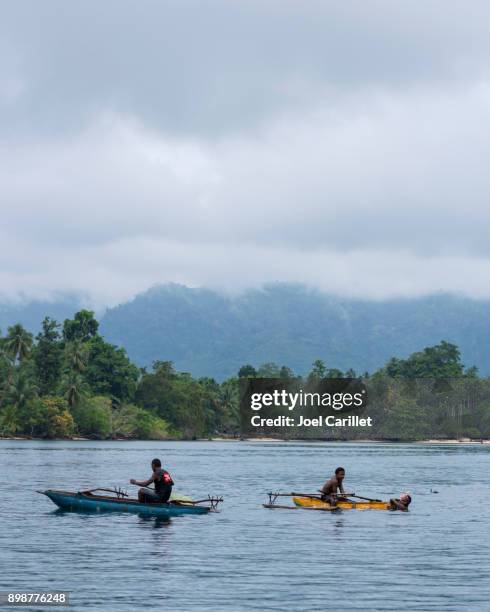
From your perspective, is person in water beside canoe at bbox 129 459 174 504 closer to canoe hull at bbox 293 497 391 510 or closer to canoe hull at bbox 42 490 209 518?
canoe hull at bbox 42 490 209 518

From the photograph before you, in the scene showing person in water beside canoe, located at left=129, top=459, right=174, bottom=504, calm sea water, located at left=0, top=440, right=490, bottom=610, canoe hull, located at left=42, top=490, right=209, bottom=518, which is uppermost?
person in water beside canoe, located at left=129, top=459, right=174, bottom=504

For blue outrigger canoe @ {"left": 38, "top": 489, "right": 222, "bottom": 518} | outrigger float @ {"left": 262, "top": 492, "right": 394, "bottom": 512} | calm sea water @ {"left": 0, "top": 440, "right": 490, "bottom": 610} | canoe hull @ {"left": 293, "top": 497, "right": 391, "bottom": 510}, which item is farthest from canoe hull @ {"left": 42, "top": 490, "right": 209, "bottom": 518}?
canoe hull @ {"left": 293, "top": 497, "right": 391, "bottom": 510}

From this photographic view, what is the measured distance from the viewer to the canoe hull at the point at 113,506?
195ft

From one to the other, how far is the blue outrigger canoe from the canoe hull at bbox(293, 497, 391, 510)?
6477 mm

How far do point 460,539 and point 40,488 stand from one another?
128ft

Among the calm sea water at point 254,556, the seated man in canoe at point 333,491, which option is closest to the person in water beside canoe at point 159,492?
the calm sea water at point 254,556

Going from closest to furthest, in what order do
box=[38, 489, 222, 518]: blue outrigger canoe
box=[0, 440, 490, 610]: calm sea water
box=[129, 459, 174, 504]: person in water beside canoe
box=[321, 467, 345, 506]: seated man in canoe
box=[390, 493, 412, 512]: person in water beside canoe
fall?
1. box=[0, 440, 490, 610]: calm sea water
2. box=[129, 459, 174, 504]: person in water beside canoe
3. box=[38, 489, 222, 518]: blue outrigger canoe
4. box=[321, 467, 345, 506]: seated man in canoe
5. box=[390, 493, 412, 512]: person in water beside canoe

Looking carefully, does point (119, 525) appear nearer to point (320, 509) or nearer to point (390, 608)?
point (320, 509)

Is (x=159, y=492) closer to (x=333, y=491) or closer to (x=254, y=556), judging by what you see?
(x=333, y=491)

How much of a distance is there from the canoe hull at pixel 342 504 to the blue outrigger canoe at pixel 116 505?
648 cm

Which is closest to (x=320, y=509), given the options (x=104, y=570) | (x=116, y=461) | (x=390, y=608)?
(x=104, y=570)

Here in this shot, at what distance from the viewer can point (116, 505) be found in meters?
60.0

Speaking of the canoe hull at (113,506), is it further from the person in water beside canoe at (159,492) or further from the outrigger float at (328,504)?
the outrigger float at (328,504)

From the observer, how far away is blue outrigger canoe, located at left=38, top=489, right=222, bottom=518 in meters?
59.5
